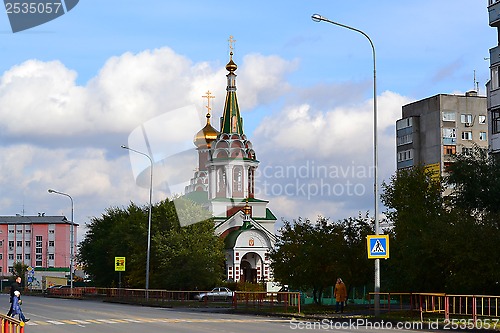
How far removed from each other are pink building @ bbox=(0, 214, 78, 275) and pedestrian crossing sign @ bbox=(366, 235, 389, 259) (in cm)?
15162

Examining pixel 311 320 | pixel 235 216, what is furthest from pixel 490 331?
pixel 235 216

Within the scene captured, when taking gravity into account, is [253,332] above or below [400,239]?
below

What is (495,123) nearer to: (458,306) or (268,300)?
(268,300)

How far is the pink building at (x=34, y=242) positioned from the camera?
17812 cm

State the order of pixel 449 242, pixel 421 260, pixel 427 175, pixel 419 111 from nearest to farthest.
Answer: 1. pixel 449 242
2. pixel 421 260
3. pixel 427 175
4. pixel 419 111

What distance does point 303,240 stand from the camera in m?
41.8

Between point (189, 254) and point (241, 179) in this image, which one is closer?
point (189, 254)

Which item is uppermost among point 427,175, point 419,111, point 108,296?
point 419,111

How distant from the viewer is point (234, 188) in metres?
97.6

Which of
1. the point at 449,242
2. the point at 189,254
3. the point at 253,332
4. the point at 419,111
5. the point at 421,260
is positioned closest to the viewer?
the point at 253,332

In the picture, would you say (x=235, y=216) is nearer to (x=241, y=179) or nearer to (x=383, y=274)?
(x=241, y=179)

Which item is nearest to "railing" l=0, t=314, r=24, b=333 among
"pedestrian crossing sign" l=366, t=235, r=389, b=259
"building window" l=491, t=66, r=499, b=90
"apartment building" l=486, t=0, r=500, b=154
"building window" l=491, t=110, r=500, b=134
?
"pedestrian crossing sign" l=366, t=235, r=389, b=259

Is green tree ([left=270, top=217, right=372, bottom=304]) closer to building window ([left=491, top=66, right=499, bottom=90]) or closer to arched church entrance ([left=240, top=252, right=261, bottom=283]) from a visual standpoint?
building window ([left=491, top=66, right=499, bottom=90])

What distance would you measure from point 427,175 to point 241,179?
2140 inches
